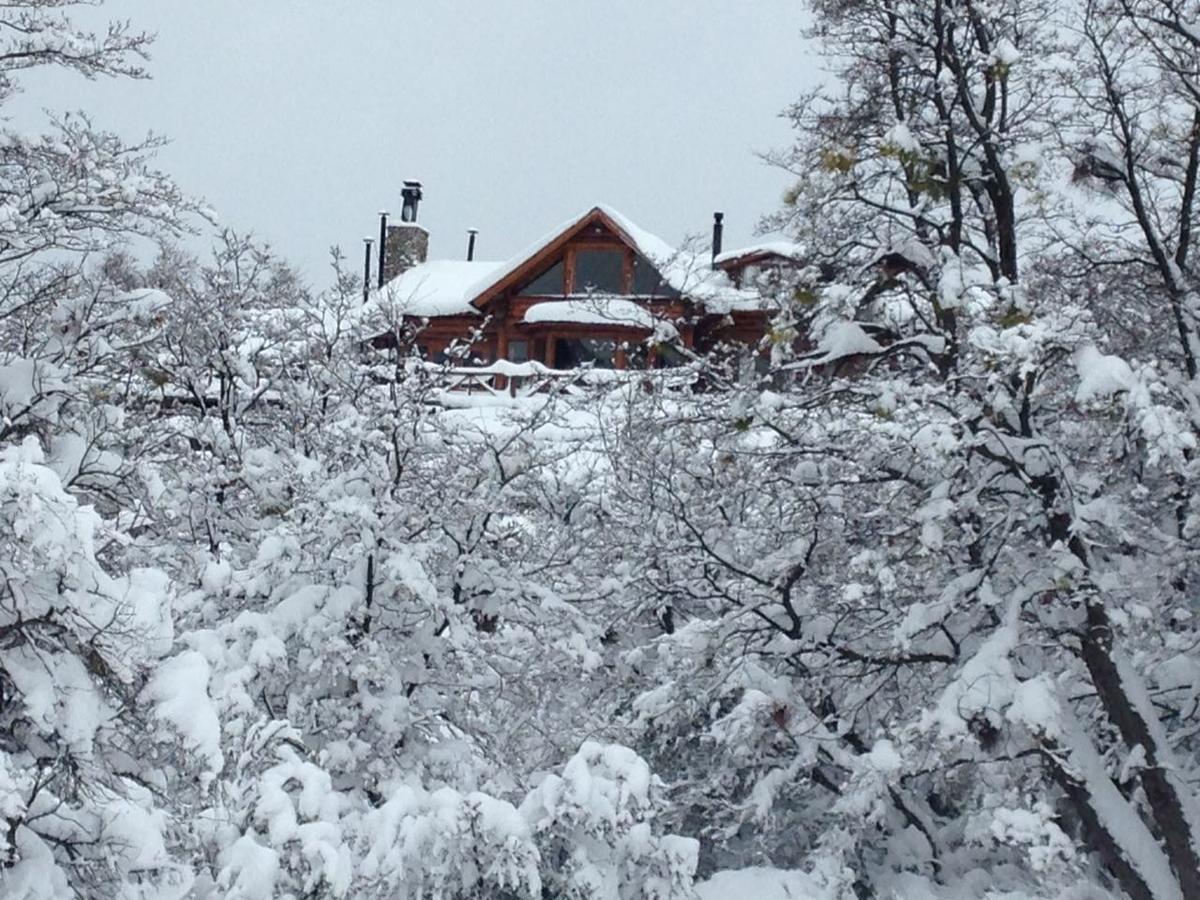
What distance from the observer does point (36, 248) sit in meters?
7.32

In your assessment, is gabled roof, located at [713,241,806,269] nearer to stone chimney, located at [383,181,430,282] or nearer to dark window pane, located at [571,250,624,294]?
dark window pane, located at [571,250,624,294]

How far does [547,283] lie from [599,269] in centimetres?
142

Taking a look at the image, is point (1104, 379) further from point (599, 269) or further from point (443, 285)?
point (443, 285)

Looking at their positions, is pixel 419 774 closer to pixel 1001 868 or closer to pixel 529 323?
pixel 1001 868

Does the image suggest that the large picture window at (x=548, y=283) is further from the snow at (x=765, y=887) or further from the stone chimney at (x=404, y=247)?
the snow at (x=765, y=887)

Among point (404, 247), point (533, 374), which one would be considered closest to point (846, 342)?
point (533, 374)

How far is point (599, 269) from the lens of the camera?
25.1 metres

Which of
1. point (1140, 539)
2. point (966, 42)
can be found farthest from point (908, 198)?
point (1140, 539)

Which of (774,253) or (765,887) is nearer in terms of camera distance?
(765,887)

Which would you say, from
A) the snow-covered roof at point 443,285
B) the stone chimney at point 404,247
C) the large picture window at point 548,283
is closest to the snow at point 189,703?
the snow-covered roof at point 443,285

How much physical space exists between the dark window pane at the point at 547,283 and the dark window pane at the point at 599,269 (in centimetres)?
69

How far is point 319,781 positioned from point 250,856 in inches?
21.2

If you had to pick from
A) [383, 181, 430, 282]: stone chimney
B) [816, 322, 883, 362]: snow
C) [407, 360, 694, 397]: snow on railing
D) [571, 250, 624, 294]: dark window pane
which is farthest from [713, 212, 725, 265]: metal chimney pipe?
[816, 322, 883, 362]: snow

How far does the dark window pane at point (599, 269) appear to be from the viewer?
24812mm
